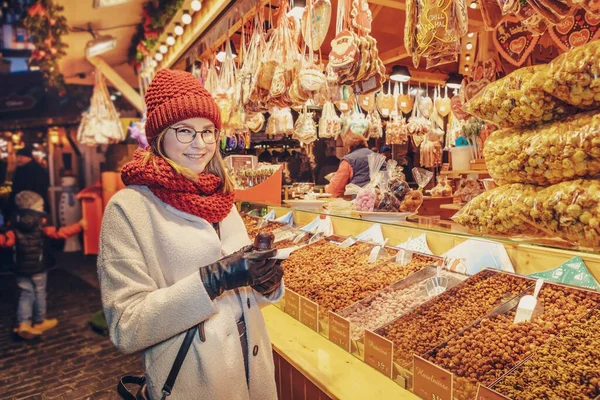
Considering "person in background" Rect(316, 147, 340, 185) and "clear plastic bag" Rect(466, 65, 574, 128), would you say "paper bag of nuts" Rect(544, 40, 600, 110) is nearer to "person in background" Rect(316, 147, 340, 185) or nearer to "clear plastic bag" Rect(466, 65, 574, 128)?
"clear plastic bag" Rect(466, 65, 574, 128)

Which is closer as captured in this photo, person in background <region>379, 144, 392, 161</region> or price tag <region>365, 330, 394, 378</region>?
price tag <region>365, 330, 394, 378</region>

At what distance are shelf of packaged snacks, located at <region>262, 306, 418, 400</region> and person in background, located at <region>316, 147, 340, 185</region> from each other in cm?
283

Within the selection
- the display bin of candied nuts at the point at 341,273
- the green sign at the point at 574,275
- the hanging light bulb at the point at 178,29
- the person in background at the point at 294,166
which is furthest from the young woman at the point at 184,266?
the hanging light bulb at the point at 178,29

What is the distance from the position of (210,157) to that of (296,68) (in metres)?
1.32

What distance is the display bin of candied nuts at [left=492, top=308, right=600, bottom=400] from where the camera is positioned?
3.52 feet

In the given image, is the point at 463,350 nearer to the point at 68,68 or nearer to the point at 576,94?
the point at 576,94

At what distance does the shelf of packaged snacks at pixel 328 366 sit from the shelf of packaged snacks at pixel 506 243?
1.92ft

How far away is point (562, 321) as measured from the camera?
134 centimetres

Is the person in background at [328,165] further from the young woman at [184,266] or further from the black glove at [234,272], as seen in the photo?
the black glove at [234,272]

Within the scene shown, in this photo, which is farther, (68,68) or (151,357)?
(68,68)

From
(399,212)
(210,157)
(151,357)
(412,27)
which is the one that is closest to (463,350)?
(399,212)

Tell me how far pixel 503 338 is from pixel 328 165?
3533mm

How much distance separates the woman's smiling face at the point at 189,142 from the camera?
1402mm

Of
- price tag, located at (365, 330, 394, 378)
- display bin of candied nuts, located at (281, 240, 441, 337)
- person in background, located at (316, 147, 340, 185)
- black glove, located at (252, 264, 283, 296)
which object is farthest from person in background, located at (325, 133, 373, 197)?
black glove, located at (252, 264, 283, 296)
